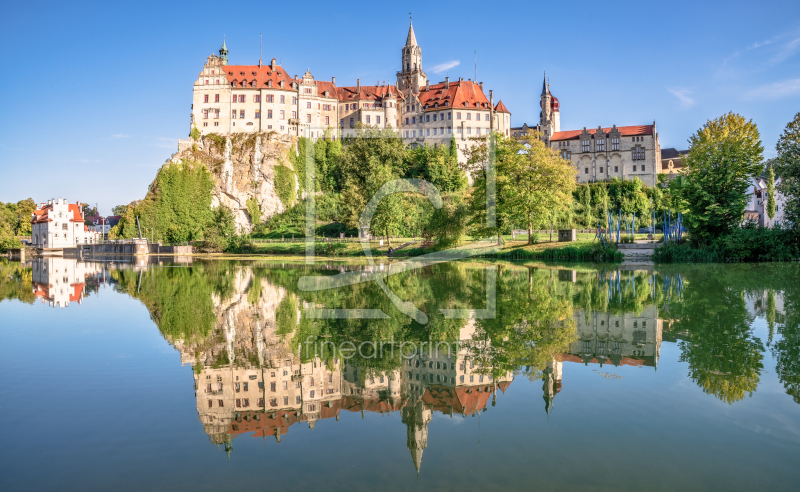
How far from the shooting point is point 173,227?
69562 millimetres

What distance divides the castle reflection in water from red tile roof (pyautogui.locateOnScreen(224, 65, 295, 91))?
75.2 metres

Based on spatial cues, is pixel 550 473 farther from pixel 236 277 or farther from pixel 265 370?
pixel 236 277

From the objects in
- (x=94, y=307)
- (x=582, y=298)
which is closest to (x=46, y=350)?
(x=94, y=307)

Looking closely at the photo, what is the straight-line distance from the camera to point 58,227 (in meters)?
73.4

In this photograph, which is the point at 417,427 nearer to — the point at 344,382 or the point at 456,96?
the point at 344,382

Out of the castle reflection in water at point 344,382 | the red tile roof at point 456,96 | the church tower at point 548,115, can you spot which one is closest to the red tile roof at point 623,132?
the church tower at point 548,115

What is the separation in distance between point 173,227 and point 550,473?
7241 centimetres

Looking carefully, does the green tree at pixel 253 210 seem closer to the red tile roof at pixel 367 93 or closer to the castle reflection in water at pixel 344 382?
the red tile roof at pixel 367 93

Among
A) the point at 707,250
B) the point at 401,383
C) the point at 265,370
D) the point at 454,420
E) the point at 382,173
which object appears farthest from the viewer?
the point at 382,173

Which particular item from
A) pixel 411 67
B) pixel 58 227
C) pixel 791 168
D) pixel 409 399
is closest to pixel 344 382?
pixel 409 399

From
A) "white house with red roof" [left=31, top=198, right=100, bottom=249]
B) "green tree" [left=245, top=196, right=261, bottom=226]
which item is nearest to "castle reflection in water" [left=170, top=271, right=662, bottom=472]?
"green tree" [left=245, top=196, right=261, bottom=226]

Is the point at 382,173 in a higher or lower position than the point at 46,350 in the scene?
higher

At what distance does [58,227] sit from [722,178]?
7938 cm

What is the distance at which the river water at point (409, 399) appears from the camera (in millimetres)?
4605
